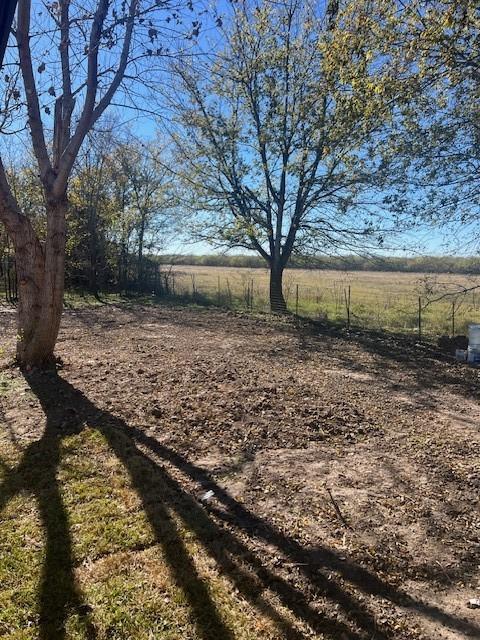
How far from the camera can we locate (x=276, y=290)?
50.2 feet

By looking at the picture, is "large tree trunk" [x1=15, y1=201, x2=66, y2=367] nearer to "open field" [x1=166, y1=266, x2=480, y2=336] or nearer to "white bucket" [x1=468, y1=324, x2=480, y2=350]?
"white bucket" [x1=468, y1=324, x2=480, y2=350]

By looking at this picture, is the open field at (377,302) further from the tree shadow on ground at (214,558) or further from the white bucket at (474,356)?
the tree shadow on ground at (214,558)

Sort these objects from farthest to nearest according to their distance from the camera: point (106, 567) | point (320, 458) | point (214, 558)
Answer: point (320, 458), point (214, 558), point (106, 567)

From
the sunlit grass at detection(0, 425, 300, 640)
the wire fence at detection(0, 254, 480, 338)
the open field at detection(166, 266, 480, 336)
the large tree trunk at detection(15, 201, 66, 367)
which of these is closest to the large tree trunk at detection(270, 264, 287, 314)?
the wire fence at detection(0, 254, 480, 338)

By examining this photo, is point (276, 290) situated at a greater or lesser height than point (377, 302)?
greater

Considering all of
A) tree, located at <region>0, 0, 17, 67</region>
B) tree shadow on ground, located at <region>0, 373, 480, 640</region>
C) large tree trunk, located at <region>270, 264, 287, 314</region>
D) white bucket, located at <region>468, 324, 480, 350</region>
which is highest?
tree, located at <region>0, 0, 17, 67</region>

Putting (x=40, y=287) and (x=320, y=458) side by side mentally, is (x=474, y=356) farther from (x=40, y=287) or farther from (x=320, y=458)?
(x=40, y=287)

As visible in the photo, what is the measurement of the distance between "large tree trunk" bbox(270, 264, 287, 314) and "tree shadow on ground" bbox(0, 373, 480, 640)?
38.5 ft

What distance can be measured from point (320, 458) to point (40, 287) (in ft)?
13.1

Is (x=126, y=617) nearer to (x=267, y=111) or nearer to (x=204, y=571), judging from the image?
(x=204, y=571)

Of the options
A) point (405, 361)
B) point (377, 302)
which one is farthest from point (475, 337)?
point (377, 302)

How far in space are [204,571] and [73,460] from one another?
1.63m

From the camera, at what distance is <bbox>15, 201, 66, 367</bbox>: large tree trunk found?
5434mm

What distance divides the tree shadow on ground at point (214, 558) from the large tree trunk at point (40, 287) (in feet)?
7.62
